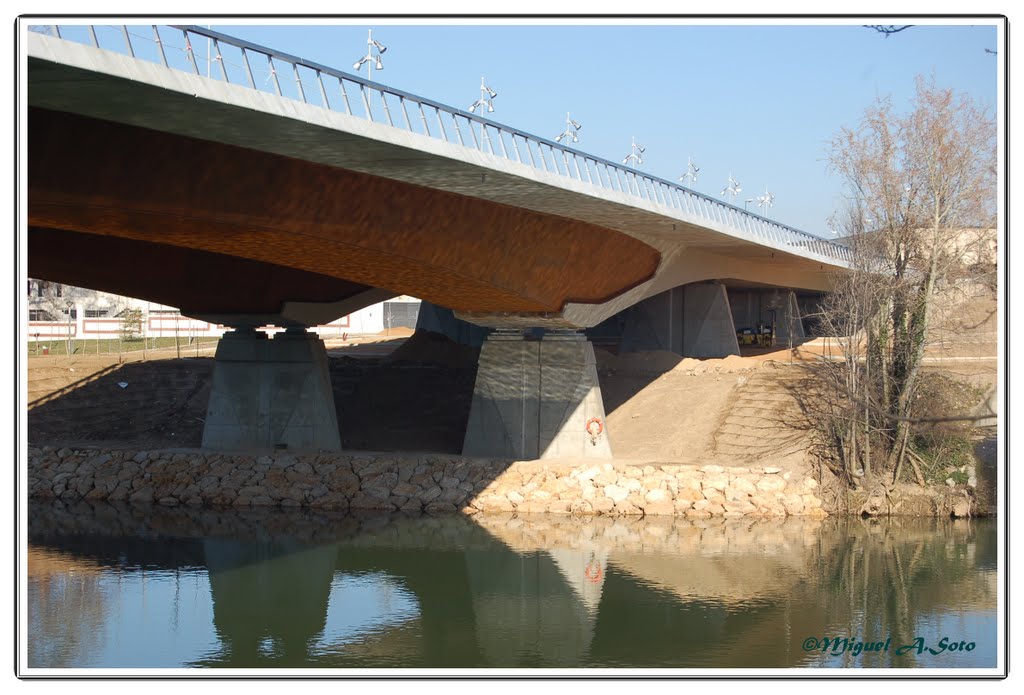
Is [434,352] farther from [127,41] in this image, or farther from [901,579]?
[127,41]

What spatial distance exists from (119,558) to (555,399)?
547 inches

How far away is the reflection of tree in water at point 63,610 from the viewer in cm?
1847

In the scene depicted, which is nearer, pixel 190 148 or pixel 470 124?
pixel 190 148

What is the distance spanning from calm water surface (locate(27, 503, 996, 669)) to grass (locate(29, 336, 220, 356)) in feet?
68.6

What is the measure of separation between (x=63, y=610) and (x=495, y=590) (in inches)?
334

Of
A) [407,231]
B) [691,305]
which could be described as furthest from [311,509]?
[691,305]

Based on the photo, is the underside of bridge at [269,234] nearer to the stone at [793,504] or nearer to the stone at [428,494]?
the stone at [428,494]

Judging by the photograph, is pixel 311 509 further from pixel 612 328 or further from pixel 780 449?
pixel 612 328

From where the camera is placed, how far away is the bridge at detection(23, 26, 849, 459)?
16.9 meters

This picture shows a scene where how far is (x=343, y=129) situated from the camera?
18250 millimetres

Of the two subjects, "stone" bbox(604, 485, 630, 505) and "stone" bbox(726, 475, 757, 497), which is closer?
"stone" bbox(726, 475, 757, 497)

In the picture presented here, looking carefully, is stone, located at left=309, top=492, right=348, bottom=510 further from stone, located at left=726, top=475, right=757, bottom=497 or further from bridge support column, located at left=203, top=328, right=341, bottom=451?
stone, located at left=726, top=475, right=757, bottom=497

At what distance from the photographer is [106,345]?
2263 inches

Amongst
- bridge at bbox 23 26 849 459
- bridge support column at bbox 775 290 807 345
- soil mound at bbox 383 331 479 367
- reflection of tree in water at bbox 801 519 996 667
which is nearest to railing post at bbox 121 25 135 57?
bridge at bbox 23 26 849 459
